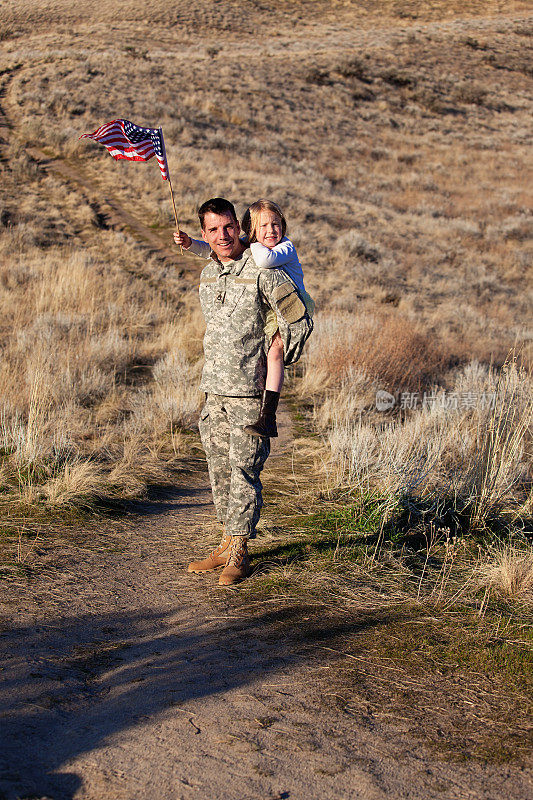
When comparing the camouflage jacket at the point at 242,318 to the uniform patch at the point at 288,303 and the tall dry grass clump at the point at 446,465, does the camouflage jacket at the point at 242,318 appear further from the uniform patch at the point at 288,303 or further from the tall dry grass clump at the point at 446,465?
the tall dry grass clump at the point at 446,465

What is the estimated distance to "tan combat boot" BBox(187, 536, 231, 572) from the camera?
3.94 m

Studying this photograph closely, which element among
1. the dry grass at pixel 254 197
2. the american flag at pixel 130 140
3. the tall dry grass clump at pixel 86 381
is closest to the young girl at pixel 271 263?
the dry grass at pixel 254 197

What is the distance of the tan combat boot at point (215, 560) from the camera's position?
3.94 meters

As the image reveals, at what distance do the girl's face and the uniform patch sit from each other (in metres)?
0.24

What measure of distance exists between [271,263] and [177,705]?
2.06 meters

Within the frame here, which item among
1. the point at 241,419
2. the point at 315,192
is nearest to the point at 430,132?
the point at 315,192

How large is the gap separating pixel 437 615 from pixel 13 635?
6.69ft

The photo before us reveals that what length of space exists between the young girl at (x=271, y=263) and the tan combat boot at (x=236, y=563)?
0.65 m

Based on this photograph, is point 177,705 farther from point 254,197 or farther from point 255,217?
point 254,197

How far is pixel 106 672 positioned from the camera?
2.88 m

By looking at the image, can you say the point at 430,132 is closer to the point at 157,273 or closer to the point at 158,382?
the point at 157,273

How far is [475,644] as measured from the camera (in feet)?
10.4

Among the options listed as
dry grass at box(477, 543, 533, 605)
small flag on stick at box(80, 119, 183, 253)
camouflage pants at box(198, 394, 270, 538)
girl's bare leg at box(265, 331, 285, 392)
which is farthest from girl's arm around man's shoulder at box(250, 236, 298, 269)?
dry grass at box(477, 543, 533, 605)

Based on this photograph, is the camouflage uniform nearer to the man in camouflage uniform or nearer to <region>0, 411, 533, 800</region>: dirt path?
the man in camouflage uniform
